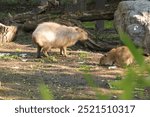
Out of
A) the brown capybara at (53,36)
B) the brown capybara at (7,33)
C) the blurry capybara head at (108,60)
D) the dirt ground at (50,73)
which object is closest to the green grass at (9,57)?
the dirt ground at (50,73)

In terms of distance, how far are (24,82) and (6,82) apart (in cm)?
33

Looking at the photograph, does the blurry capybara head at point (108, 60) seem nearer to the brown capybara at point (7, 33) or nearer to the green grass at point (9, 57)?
the green grass at point (9, 57)

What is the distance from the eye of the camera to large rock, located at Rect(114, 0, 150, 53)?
12.7 meters

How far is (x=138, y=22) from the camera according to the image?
42.0 feet

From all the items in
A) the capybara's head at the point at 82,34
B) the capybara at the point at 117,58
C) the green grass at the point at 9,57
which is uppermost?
the capybara's head at the point at 82,34

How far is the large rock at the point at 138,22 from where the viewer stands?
12742 millimetres

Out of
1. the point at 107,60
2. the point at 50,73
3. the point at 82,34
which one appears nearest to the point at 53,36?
the point at 82,34

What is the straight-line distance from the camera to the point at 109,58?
11031mm

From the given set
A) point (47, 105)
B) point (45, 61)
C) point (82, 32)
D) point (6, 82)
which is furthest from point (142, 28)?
point (47, 105)

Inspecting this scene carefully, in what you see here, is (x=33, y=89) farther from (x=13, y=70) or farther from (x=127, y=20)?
(x=127, y=20)

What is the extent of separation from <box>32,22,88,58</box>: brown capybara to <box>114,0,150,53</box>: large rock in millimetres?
1300

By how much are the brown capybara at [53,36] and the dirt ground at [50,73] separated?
0.28 meters

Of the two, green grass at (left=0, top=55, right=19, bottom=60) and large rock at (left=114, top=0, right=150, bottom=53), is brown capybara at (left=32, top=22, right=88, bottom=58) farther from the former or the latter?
large rock at (left=114, top=0, right=150, bottom=53)

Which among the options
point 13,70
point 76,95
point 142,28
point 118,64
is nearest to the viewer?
point 76,95
